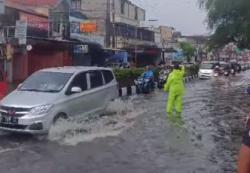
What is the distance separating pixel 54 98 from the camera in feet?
39.1

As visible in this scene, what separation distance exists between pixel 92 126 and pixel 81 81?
1.32 metres

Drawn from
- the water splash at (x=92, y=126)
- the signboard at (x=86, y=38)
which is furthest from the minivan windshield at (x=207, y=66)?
the water splash at (x=92, y=126)

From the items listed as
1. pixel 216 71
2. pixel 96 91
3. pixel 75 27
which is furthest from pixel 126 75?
pixel 216 71

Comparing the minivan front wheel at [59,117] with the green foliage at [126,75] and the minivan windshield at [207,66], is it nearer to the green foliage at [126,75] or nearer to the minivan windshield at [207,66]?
the green foliage at [126,75]

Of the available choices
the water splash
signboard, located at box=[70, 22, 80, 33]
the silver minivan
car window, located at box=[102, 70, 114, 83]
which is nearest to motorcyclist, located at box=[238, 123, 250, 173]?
the water splash

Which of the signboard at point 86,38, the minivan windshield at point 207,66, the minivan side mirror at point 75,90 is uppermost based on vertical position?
the signboard at point 86,38

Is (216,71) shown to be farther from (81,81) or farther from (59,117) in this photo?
(59,117)

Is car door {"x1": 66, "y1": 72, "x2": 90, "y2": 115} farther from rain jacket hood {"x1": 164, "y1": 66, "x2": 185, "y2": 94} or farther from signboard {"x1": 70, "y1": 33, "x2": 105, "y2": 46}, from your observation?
signboard {"x1": 70, "y1": 33, "x2": 105, "y2": 46}

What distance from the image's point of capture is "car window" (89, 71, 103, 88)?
1414 cm

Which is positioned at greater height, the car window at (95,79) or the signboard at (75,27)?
the signboard at (75,27)

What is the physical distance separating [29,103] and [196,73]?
4368 centimetres

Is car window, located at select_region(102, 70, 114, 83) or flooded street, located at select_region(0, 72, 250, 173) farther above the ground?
car window, located at select_region(102, 70, 114, 83)

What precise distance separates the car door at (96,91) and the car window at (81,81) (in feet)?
0.76

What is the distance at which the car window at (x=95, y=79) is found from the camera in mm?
14139
